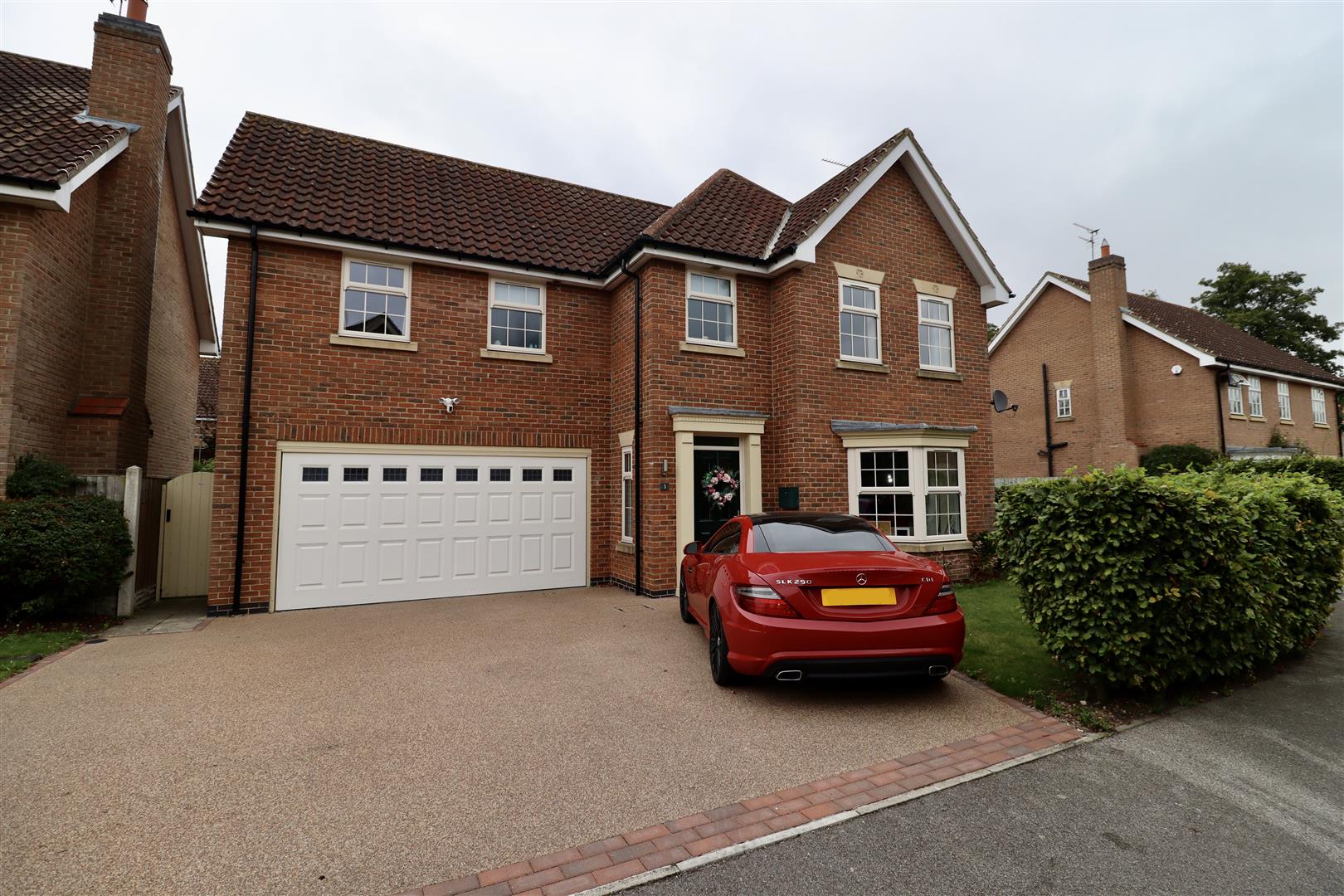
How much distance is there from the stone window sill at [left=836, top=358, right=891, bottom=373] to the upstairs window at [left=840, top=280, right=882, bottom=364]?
85mm

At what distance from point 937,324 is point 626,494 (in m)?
6.72

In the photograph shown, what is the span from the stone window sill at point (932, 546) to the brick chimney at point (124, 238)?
11985 mm

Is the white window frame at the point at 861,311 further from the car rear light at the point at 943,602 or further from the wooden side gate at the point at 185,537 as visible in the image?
the wooden side gate at the point at 185,537

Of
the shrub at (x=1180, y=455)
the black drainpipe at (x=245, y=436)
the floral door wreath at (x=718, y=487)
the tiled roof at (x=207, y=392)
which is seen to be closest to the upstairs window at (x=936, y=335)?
the floral door wreath at (x=718, y=487)

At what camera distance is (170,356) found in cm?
1205

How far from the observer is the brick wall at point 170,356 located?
11016mm

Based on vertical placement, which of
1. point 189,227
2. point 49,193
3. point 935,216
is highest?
point 189,227

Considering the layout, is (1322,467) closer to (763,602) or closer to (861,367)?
→ (861,367)

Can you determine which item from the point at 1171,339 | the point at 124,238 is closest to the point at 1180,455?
the point at 1171,339

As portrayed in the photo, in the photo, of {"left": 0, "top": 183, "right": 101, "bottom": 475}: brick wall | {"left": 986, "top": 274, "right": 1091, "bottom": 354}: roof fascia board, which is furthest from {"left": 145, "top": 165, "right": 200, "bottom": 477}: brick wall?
{"left": 986, "top": 274, "right": 1091, "bottom": 354}: roof fascia board

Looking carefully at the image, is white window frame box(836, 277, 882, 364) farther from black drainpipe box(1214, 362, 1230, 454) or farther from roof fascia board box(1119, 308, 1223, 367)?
black drainpipe box(1214, 362, 1230, 454)

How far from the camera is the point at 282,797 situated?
330 cm

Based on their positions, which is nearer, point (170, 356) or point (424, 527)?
point (424, 527)

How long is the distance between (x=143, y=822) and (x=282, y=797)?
587 millimetres
